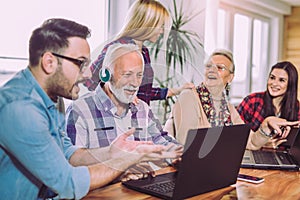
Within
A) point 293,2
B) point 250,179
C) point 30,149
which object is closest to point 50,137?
point 30,149

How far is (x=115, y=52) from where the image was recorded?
117 cm

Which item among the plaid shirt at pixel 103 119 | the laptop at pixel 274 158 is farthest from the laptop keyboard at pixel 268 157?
the plaid shirt at pixel 103 119

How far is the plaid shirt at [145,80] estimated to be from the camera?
1180 mm

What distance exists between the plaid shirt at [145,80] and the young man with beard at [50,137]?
0.03 metres

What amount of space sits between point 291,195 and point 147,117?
0.52 m

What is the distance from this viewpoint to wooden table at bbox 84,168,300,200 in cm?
121

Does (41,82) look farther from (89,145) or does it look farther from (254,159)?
(254,159)

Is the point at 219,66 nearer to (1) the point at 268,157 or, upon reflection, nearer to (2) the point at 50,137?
(1) the point at 268,157

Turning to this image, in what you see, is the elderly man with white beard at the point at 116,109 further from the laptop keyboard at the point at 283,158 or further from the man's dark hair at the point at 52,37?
the laptop keyboard at the point at 283,158

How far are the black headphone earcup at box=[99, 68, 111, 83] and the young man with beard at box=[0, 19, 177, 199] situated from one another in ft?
0.14

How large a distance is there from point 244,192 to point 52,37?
75 cm

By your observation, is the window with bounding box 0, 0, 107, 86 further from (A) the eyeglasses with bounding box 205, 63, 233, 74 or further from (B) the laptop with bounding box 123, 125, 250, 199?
(B) the laptop with bounding box 123, 125, 250, 199

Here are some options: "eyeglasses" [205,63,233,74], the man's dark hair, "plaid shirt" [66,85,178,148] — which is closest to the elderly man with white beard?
"plaid shirt" [66,85,178,148]

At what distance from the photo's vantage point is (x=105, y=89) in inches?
47.0
